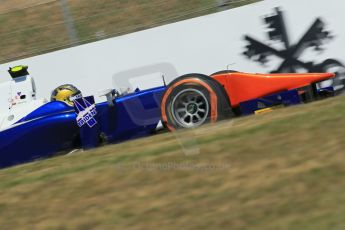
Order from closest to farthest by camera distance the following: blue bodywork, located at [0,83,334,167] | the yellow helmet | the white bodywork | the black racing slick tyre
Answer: the black racing slick tyre, blue bodywork, located at [0,83,334,167], the white bodywork, the yellow helmet

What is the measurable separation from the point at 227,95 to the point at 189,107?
47cm

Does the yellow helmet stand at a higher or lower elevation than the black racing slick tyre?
higher

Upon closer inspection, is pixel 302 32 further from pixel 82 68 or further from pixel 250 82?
pixel 82 68

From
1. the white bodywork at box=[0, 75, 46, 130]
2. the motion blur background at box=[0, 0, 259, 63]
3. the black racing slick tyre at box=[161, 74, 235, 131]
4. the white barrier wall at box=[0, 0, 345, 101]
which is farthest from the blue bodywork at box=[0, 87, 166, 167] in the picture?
the motion blur background at box=[0, 0, 259, 63]

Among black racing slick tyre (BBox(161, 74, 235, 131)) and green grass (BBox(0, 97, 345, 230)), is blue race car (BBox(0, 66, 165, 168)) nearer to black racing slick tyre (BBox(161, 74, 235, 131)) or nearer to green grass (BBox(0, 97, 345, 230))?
black racing slick tyre (BBox(161, 74, 235, 131))

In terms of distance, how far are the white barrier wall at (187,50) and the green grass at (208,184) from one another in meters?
3.29

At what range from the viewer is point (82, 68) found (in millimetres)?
10367

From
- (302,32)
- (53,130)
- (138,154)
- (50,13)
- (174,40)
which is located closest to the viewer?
(138,154)

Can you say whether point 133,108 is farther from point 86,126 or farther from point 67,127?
point 67,127

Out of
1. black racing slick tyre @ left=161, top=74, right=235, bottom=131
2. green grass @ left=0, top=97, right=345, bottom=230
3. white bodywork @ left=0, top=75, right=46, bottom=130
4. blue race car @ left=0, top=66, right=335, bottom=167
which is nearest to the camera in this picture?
green grass @ left=0, top=97, right=345, bottom=230

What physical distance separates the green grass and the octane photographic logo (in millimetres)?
3062

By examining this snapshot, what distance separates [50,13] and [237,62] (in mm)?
5723

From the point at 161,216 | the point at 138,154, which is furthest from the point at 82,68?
the point at 161,216

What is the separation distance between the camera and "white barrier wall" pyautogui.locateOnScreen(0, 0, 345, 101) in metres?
9.32
